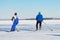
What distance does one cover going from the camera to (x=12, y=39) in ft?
40.5

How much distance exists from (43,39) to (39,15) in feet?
22.7

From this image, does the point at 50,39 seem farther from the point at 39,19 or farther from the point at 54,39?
the point at 39,19

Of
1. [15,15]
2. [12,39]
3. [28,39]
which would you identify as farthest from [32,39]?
[15,15]

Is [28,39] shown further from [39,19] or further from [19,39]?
[39,19]

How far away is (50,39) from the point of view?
12.3 m

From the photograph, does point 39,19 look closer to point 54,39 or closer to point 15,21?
point 15,21

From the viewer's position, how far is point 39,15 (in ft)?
62.7

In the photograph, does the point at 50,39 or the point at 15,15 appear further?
the point at 15,15

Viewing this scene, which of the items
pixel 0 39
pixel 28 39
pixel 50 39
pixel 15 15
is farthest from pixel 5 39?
pixel 15 15

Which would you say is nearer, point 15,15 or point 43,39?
point 43,39

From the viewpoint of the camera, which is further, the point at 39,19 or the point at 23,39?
the point at 39,19

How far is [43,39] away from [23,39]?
0.94m

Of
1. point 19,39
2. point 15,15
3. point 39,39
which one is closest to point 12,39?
point 19,39

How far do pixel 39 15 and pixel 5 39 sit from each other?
278 inches
